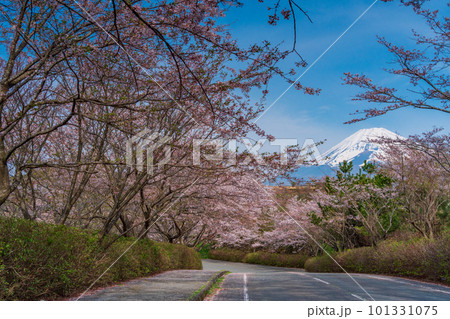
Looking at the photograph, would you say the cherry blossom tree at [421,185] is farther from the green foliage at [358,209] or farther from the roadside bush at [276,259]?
the roadside bush at [276,259]

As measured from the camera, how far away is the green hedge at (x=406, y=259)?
15125 millimetres

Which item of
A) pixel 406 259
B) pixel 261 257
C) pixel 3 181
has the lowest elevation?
pixel 261 257

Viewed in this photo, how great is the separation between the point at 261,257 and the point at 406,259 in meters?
26.4

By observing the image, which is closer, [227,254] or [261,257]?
[261,257]

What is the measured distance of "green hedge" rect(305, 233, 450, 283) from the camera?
15.1 meters

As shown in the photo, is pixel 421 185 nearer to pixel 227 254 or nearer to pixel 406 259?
pixel 406 259

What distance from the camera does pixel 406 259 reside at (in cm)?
1789

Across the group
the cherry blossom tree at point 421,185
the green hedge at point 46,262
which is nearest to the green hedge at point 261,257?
the cherry blossom tree at point 421,185

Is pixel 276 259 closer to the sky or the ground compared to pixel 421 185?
closer to the ground

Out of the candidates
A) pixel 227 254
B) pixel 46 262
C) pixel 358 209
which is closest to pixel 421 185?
pixel 358 209

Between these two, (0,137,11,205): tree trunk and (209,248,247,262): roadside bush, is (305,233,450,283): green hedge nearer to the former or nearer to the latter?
(0,137,11,205): tree trunk

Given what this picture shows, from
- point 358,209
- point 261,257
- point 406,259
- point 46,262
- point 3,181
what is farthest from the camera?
point 261,257

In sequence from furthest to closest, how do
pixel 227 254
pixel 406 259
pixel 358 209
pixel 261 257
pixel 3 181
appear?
pixel 227 254 < pixel 261 257 < pixel 358 209 < pixel 406 259 < pixel 3 181
